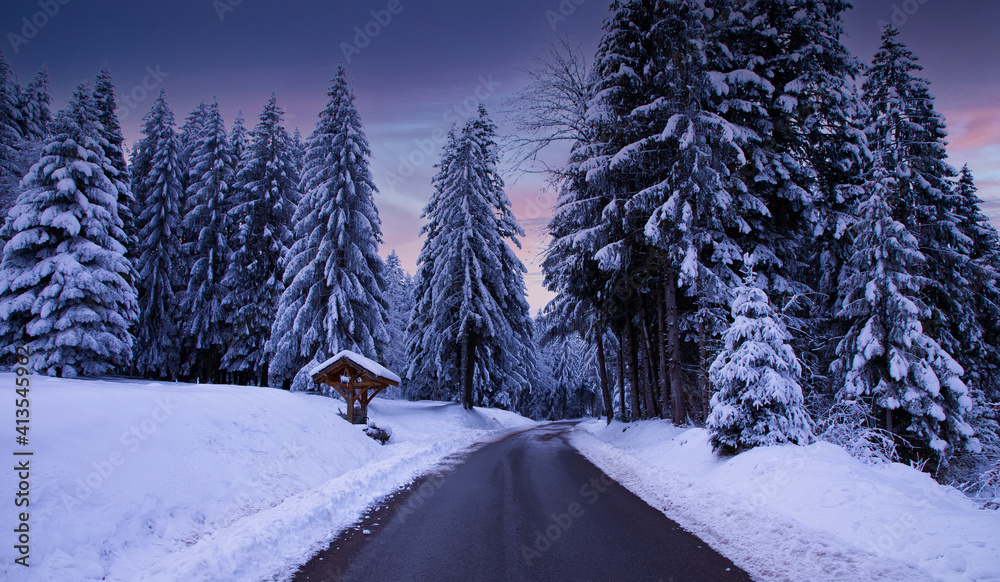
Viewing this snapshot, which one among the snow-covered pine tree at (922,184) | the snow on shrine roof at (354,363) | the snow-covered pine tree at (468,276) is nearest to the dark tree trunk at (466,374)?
the snow-covered pine tree at (468,276)

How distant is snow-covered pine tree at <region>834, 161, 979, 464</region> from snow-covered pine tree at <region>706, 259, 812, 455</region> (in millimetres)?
6839

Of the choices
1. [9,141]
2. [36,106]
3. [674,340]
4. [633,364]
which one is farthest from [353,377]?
[36,106]

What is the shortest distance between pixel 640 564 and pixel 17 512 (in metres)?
6.00

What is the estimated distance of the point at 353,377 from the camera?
15906 mm

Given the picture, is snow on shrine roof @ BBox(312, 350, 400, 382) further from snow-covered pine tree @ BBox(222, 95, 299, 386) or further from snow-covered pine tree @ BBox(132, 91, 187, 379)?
Result: snow-covered pine tree @ BBox(132, 91, 187, 379)

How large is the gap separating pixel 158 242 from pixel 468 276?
1832 centimetres

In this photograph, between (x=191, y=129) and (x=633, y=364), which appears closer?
(x=633, y=364)

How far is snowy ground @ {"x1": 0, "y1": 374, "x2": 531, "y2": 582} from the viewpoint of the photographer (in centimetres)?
416

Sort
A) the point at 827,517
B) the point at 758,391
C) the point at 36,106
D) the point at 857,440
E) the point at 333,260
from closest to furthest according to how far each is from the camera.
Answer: the point at 827,517, the point at 758,391, the point at 857,440, the point at 333,260, the point at 36,106

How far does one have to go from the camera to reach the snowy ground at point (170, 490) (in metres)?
4.16

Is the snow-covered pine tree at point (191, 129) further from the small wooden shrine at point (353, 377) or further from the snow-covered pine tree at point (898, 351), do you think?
the snow-covered pine tree at point (898, 351)

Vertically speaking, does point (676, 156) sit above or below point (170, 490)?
above

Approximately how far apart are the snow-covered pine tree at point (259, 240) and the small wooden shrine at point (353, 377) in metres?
10.2

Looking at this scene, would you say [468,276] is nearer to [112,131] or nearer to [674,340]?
[674,340]
